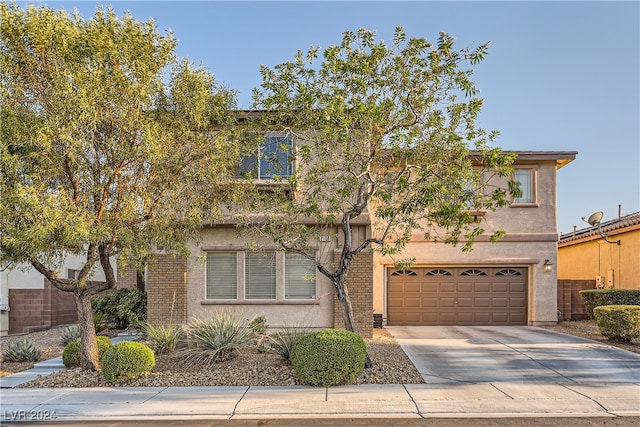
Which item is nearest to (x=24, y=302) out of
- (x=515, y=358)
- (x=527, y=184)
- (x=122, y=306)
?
(x=122, y=306)

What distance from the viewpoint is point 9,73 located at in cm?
923

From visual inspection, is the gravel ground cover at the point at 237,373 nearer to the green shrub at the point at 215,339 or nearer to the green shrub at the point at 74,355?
the green shrub at the point at 215,339

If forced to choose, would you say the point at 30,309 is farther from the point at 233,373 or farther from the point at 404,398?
the point at 404,398

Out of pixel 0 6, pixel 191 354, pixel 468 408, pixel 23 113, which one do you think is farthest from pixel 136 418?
pixel 0 6

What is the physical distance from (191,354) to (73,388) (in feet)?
7.77

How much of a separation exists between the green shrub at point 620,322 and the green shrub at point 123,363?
11659 mm

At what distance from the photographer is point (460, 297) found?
59.7ft

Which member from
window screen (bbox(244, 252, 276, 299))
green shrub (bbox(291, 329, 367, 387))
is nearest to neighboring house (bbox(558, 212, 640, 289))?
window screen (bbox(244, 252, 276, 299))

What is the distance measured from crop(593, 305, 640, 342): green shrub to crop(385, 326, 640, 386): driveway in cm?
57

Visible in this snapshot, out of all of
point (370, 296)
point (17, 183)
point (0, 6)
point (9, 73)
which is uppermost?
point (0, 6)

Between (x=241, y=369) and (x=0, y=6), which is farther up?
(x=0, y=6)

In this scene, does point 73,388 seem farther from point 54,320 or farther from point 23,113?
point 54,320

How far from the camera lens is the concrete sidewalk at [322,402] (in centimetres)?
782

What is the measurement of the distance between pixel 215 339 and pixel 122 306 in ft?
22.5
